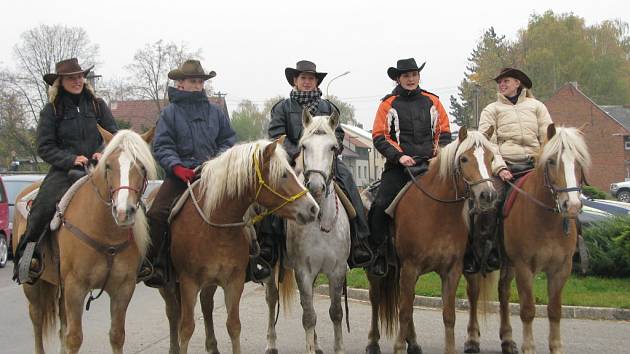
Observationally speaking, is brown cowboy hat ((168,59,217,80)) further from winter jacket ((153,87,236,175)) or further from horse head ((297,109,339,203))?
horse head ((297,109,339,203))

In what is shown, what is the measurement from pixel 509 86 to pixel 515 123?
1.56ft

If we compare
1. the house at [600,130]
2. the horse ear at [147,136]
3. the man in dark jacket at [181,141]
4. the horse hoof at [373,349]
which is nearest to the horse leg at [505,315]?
the horse hoof at [373,349]

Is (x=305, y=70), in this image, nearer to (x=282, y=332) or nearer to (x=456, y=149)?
(x=456, y=149)

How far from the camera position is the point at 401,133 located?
820 cm

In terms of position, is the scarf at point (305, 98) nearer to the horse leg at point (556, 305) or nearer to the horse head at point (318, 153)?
the horse head at point (318, 153)

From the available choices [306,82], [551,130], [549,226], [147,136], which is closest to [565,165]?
[551,130]

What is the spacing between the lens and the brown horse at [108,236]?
592 centimetres

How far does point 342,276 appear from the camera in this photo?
24.4 ft

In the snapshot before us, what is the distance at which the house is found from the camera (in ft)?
197

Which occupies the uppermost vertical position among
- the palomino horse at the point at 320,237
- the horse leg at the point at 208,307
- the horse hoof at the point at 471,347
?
the palomino horse at the point at 320,237

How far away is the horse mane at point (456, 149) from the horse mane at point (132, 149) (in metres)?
2.94

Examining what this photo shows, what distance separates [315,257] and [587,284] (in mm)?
6364

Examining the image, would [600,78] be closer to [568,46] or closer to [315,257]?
[568,46]

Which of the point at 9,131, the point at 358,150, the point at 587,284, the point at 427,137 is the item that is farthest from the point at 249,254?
the point at 358,150
